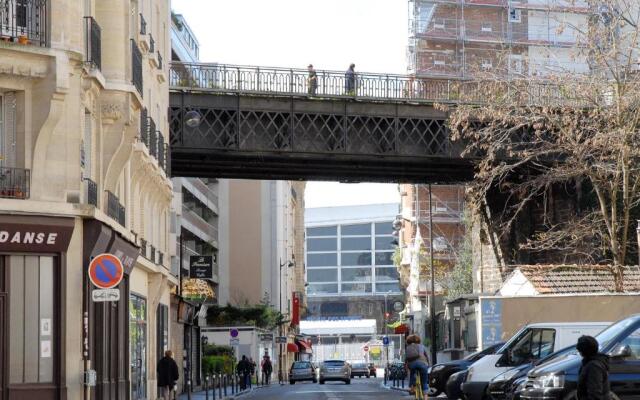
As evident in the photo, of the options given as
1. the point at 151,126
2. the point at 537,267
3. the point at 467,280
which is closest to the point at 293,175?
the point at 537,267

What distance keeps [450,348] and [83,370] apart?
93.5 feet

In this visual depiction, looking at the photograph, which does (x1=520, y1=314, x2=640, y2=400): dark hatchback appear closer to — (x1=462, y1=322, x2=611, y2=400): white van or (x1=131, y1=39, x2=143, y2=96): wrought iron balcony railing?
(x1=462, y1=322, x2=611, y2=400): white van

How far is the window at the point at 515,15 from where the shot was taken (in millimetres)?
80938

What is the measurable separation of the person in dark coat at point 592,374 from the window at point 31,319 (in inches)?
461

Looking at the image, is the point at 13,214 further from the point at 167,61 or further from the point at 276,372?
the point at 276,372

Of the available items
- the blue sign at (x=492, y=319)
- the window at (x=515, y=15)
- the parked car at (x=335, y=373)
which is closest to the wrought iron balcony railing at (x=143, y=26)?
the blue sign at (x=492, y=319)

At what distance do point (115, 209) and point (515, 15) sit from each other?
57740 millimetres

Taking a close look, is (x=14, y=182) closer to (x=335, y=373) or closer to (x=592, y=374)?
(x=592, y=374)

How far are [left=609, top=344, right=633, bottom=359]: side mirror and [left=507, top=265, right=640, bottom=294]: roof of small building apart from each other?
2482cm

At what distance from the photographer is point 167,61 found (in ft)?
143

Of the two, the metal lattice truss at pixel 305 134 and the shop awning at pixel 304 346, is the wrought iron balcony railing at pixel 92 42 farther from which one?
the shop awning at pixel 304 346

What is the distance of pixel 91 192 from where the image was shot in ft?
84.4

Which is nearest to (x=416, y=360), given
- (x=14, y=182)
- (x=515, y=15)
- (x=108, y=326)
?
(x=108, y=326)

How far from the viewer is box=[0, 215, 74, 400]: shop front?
22578mm
